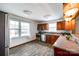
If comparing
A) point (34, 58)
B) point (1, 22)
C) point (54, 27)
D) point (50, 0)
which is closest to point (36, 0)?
point (50, 0)

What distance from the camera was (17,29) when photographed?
5.54 m

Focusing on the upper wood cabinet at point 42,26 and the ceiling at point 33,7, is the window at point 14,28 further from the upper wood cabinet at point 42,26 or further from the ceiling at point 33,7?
the upper wood cabinet at point 42,26

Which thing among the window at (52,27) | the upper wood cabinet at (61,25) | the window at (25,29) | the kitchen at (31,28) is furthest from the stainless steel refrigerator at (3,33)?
the window at (52,27)

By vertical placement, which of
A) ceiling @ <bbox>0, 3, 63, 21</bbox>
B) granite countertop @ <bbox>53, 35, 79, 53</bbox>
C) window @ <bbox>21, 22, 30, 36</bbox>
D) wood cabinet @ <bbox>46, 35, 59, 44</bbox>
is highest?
ceiling @ <bbox>0, 3, 63, 21</bbox>

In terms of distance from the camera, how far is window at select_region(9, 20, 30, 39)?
5.02 meters

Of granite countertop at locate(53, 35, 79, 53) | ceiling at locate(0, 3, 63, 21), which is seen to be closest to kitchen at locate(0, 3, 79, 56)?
ceiling at locate(0, 3, 63, 21)

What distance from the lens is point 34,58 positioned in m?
1.01

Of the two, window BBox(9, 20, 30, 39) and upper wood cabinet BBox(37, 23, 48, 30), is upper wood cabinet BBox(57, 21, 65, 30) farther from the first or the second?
window BBox(9, 20, 30, 39)

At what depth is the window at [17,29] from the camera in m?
5.02

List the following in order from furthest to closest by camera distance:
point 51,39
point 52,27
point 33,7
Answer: point 52,27 → point 51,39 → point 33,7

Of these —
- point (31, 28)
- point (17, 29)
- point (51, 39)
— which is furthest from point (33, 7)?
point (31, 28)

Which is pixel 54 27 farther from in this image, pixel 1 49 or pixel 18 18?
pixel 1 49

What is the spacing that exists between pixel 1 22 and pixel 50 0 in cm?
177

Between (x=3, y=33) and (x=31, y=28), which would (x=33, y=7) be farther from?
(x=31, y=28)
